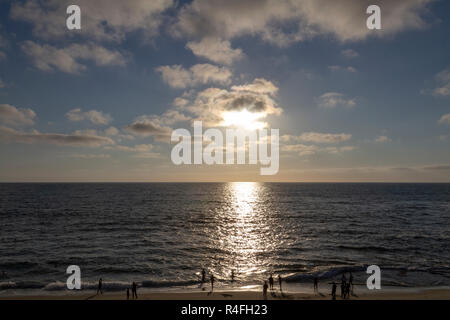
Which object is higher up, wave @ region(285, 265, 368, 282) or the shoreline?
the shoreline

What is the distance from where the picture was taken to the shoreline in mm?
25109

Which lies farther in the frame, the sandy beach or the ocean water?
the ocean water

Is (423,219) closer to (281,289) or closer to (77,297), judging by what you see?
(281,289)

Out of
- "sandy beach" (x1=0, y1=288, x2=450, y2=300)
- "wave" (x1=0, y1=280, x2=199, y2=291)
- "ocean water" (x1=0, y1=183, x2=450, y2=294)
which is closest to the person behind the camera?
"sandy beach" (x1=0, y1=288, x2=450, y2=300)

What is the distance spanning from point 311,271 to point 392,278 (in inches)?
369

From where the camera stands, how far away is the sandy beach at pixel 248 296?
25.1 m

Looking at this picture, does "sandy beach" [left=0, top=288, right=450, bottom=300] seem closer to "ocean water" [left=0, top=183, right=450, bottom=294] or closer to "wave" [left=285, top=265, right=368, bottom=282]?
"ocean water" [left=0, top=183, right=450, bottom=294]

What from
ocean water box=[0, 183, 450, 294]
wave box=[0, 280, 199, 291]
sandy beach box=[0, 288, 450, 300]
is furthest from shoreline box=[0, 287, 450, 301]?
ocean water box=[0, 183, 450, 294]

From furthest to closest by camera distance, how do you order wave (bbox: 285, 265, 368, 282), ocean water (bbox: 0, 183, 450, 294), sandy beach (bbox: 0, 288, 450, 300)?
ocean water (bbox: 0, 183, 450, 294) → wave (bbox: 285, 265, 368, 282) → sandy beach (bbox: 0, 288, 450, 300)

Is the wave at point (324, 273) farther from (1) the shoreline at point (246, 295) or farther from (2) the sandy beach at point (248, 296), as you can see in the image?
(2) the sandy beach at point (248, 296)

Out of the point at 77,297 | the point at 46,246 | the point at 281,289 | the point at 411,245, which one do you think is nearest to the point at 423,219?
the point at 411,245

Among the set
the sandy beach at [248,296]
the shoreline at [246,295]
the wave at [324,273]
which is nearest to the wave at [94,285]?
the shoreline at [246,295]

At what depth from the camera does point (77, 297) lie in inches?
1021
